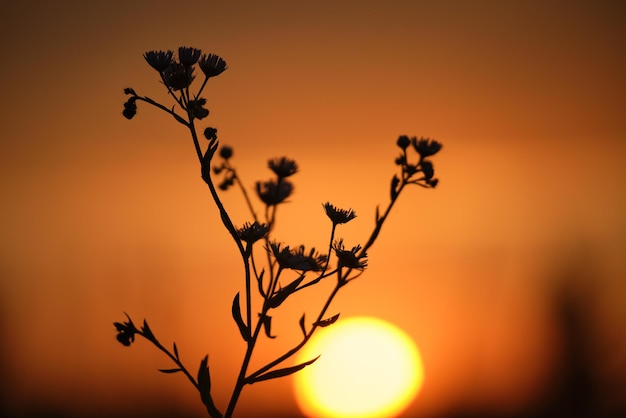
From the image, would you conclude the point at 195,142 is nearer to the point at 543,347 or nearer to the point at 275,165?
the point at 275,165

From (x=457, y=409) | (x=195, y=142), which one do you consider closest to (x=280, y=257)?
(x=195, y=142)

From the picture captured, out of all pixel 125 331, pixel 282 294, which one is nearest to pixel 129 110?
pixel 125 331

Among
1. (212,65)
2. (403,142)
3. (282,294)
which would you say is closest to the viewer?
(282,294)

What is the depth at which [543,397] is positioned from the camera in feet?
67.5

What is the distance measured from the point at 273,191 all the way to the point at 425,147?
83 centimetres

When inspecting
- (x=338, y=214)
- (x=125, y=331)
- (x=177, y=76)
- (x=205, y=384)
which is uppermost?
(x=177, y=76)

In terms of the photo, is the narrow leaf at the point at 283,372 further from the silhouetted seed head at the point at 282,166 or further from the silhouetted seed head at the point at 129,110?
the silhouetted seed head at the point at 129,110

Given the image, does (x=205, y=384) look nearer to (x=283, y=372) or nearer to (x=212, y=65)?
(x=283, y=372)

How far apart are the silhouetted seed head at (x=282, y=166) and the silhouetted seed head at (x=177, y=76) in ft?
1.38

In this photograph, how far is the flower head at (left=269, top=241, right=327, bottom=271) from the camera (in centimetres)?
255

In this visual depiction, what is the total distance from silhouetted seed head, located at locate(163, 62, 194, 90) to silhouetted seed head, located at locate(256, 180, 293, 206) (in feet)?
1.51

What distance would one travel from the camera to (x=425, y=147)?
346 centimetres

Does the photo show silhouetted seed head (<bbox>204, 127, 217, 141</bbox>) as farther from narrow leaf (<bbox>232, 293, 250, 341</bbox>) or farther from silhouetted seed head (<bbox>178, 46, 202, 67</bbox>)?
narrow leaf (<bbox>232, 293, 250, 341</bbox>)

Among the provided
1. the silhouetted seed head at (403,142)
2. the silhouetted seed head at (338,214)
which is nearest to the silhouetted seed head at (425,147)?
the silhouetted seed head at (403,142)
